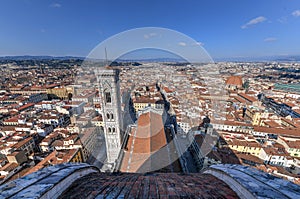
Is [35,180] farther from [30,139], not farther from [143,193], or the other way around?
[30,139]

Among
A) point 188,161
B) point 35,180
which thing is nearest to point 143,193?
point 35,180

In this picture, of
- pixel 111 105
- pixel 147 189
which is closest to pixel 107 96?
pixel 111 105

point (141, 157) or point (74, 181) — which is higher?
point (74, 181)

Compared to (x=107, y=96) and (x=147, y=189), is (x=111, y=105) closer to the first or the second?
(x=107, y=96)

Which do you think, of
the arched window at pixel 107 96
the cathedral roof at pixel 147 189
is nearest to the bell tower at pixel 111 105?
the arched window at pixel 107 96

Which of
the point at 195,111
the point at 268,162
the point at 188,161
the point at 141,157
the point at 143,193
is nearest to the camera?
the point at 143,193

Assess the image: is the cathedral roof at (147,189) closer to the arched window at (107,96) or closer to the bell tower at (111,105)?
the bell tower at (111,105)

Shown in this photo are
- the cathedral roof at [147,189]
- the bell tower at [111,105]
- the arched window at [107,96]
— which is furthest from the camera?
the arched window at [107,96]

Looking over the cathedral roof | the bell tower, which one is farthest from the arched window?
the cathedral roof

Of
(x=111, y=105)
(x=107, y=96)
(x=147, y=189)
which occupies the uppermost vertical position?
(x=107, y=96)
